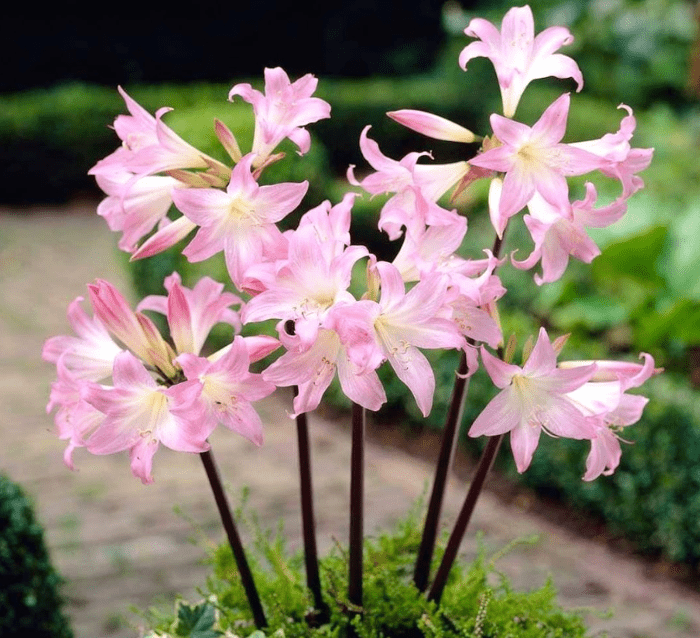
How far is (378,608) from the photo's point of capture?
1.52m

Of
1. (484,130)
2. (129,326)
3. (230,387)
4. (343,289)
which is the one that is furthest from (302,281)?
(484,130)

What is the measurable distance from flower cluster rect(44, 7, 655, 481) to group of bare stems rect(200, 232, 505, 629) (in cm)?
11

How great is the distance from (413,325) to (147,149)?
0.43 meters

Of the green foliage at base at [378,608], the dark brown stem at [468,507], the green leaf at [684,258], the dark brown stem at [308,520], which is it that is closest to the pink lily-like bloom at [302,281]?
the dark brown stem at [308,520]

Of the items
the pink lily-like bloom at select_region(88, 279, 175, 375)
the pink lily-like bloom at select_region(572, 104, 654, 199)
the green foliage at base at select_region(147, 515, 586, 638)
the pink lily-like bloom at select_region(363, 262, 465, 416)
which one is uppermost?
the pink lily-like bloom at select_region(572, 104, 654, 199)

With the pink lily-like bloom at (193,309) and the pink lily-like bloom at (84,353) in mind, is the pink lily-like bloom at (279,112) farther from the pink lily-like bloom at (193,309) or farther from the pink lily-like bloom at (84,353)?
the pink lily-like bloom at (84,353)

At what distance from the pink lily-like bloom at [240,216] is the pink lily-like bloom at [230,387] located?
102mm

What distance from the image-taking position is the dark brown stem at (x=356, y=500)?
1264 millimetres

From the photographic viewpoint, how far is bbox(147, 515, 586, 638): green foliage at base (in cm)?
144

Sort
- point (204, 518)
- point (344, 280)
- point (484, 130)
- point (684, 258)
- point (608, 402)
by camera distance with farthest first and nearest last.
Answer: point (484, 130) → point (684, 258) → point (204, 518) → point (608, 402) → point (344, 280)

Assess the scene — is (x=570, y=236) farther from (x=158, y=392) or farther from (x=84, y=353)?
(x=84, y=353)

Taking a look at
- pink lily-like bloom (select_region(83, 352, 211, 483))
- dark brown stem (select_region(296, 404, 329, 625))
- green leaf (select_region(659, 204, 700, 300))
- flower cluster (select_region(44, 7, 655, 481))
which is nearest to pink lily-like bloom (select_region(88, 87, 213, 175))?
flower cluster (select_region(44, 7, 655, 481))

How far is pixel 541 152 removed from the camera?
1.15m

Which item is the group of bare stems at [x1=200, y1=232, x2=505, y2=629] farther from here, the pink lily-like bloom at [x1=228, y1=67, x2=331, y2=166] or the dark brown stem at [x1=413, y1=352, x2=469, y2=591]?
the pink lily-like bloom at [x1=228, y1=67, x2=331, y2=166]
